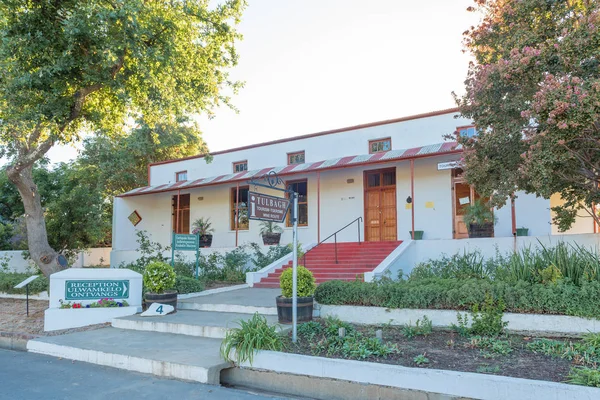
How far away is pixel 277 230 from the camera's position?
56.9 feet

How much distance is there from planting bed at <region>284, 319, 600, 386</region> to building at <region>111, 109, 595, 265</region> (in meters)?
6.95

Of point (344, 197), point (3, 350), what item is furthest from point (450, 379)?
point (344, 197)

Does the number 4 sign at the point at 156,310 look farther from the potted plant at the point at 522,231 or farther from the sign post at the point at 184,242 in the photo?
the potted plant at the point at 522,231

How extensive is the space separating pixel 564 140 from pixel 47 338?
9.12m

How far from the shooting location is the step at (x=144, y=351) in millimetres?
6113

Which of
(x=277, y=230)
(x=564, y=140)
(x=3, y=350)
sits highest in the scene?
(x=564, y=140)

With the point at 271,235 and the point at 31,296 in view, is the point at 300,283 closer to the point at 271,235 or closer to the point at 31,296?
the point at 271,235

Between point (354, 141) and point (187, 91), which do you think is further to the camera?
point (354, 141)

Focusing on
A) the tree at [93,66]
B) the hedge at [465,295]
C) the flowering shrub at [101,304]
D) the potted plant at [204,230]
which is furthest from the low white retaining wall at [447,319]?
the potted plant at [204,230]

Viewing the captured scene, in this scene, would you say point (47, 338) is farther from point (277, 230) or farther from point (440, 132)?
point (440, 132)

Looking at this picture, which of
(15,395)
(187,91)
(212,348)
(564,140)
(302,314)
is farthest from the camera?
(187,91)

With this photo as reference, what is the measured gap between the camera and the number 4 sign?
975 cm

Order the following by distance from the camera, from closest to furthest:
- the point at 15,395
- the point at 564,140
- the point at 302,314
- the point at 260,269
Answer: the point at 15,395 → the point at 564,140 → the point at 302,314 → the point at 260,269

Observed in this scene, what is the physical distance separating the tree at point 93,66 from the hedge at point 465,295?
7.33 m
